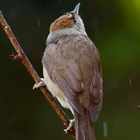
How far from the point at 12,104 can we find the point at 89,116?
3.31 metres

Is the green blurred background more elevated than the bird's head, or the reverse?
the bird's head

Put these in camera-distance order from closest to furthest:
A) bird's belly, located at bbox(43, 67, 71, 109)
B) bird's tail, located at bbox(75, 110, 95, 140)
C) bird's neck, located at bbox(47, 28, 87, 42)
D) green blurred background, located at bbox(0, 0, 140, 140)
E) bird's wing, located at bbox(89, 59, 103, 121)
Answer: bird's tail, located at bbox(75, 110, 95, 140) < bird's wing, located at bbox(89, 59, 103, 121) < bird's belly, located at bbox(43, 67, 71, 109) < bird's neck, located at bbox(47, 28, 87, 42) < green blurred background, located at bbox(0, 0, 140, 140)

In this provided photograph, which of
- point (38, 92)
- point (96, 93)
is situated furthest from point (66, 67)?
point (38, 92)

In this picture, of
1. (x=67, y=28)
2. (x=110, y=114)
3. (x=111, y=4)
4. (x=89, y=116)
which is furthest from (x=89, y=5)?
(x=89, y=116)

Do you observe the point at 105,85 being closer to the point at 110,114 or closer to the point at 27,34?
the point at 110,114

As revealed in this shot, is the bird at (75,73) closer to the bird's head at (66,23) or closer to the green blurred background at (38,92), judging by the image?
the bird's head at (66,23)

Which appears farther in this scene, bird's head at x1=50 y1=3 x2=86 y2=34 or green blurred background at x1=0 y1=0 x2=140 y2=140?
green blurred background at x1=0 y1=0 x2=140 y2=140

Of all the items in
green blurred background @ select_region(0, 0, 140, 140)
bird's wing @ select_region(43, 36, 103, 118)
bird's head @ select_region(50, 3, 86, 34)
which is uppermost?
bird's head @ select_region(50, 3, 86, 34)

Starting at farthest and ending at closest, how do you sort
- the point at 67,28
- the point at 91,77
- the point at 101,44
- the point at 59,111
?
the point at 101,44, the point at 67,28, the point at 91,77, the point at 59,111

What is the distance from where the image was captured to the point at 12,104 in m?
8.01

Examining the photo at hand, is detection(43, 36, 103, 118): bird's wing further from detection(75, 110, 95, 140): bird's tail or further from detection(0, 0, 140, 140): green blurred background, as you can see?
detection(0, 0, 140, 140): green blurred background

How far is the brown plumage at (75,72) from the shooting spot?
188 inches

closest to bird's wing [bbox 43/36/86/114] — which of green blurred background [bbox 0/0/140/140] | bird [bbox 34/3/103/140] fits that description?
bird [bbox 34/3/103/140]

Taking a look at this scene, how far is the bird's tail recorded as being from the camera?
15.1 ft
